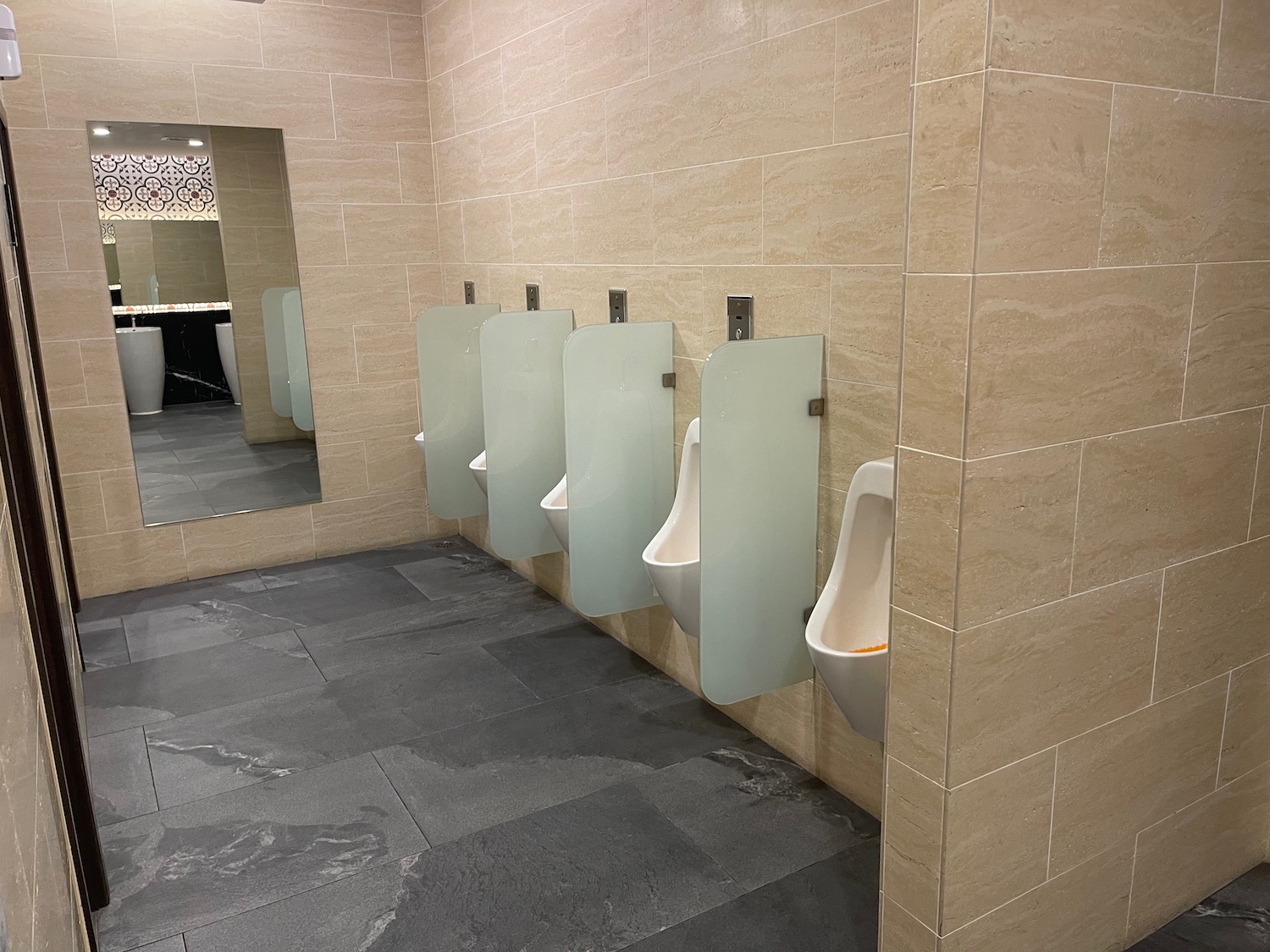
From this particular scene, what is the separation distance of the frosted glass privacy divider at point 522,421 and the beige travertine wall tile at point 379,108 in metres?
1.55

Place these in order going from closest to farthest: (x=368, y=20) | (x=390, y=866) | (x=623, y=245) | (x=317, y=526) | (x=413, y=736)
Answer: (x=390, y=866), (x=413, y=736), (x=623, y=245), (x=368, y=20), (x=317, y=526)

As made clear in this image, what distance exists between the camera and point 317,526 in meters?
4.32

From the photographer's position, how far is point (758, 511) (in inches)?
88.7

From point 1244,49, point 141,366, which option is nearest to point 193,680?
point 141,366

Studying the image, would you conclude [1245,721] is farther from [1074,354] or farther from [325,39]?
[325,39]

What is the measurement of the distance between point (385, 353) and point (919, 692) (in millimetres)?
3399

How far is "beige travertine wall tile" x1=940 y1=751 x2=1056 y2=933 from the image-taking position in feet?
4.85

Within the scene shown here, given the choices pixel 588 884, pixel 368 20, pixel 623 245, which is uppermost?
pixel 368 20

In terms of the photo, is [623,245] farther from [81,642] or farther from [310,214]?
[81,642]

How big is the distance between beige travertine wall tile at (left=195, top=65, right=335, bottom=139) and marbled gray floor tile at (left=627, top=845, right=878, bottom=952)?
3.46 m

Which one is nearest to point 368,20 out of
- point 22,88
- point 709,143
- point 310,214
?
point 310,214

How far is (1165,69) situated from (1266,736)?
137cm

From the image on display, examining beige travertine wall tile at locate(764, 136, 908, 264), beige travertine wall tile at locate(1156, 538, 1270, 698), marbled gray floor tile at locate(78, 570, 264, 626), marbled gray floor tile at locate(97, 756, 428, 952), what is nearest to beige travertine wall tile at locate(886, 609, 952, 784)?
beige travertine wall tile at locate(1156, 538, 1270, 698)

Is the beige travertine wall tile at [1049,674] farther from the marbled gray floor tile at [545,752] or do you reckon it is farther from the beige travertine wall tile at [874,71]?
the marbled gray floor tile at [545,752]
